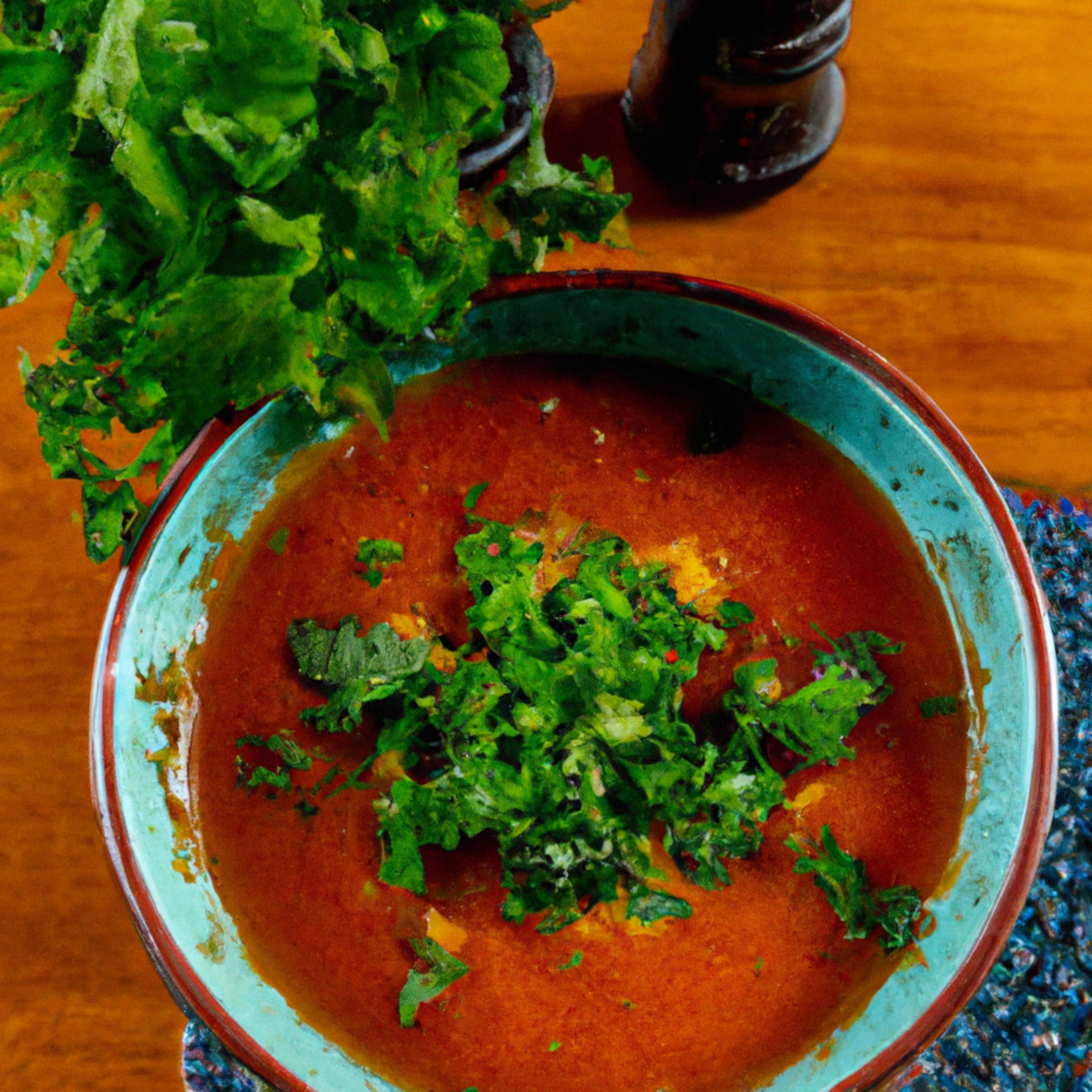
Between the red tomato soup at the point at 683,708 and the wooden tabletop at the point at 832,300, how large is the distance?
16 centimetres

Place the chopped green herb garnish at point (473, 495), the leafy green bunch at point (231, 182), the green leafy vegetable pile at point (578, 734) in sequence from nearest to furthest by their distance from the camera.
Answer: the leafy green bunch at point (231, 182) < the green leafy vegetable pile at point (578, 734) < the chopped green herb garnish at point (473, 495)

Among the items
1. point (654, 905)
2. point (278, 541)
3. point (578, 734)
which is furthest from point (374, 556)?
point (654, 905)

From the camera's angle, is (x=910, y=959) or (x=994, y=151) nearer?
(x=910, y=959)

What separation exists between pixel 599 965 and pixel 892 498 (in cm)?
40

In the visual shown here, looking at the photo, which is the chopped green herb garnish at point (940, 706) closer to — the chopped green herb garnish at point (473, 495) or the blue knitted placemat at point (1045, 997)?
the blue knitted placemat at point (1045, 997)

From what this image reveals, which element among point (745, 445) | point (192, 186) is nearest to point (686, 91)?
point (745, 445)

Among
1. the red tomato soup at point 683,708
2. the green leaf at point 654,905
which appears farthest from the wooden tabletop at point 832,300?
the green leaf at point 654,905

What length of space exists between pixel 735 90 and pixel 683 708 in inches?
18.7

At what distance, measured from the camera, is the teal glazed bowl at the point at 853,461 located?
62 cm

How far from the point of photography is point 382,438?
2.30 feet

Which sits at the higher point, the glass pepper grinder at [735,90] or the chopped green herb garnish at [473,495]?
the glass pepper grinder at [735,90]

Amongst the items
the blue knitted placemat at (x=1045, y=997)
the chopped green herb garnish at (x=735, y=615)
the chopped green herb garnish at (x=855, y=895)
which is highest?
the chopped green herb garnish at (x=735, y=615)

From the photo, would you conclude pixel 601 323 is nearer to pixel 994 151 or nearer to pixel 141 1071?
pixel 994 151

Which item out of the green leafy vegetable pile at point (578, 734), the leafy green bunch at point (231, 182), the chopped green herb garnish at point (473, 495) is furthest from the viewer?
the chopped green herb garnish at point (473, 495)
